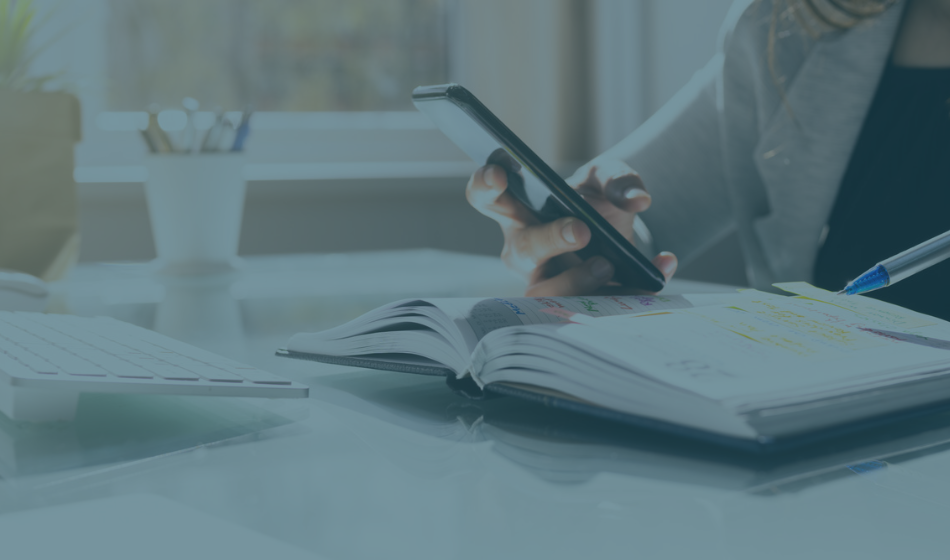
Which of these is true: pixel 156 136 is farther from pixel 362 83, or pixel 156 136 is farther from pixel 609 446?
pixel 362 83

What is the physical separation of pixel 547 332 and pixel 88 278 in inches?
35.5

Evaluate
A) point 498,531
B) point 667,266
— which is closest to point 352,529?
point 498,531

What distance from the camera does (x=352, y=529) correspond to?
0.94 ft

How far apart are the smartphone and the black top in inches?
17.8

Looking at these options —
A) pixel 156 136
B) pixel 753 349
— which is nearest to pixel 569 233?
pixel 753 349

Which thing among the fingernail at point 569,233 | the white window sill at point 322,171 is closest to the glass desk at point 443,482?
the fingernail at point 569,233

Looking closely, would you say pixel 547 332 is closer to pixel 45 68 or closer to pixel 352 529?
pixel 352 529

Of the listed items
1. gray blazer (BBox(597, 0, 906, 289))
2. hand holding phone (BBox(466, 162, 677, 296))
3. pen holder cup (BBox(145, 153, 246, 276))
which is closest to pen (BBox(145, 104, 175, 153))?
pen holder cup (BBox(145, 153, 246, 276))

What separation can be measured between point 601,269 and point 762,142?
491 millimetres

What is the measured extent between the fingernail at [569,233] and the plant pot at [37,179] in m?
0.64

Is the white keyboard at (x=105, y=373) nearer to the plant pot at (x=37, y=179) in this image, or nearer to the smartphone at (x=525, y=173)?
the smartphone at (x=525, y=173)

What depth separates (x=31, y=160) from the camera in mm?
1001

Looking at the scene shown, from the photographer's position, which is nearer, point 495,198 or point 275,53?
point 495,198

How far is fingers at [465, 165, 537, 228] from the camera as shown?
2.29 ft
